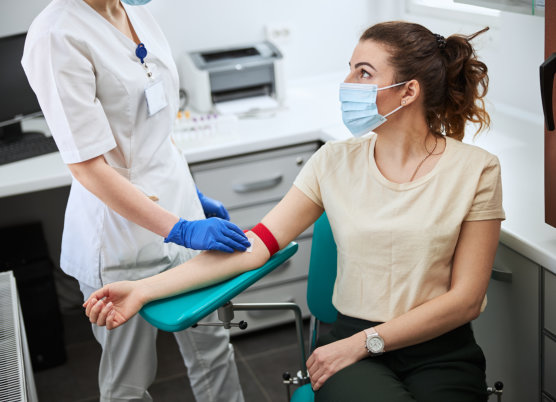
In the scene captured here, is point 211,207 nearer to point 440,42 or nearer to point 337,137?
point 337,137

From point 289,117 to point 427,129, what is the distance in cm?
109

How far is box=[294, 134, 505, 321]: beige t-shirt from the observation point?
54.2 inches

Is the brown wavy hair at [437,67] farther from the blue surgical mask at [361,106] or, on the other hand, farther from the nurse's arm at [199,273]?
the nurse's arm at [199,273]

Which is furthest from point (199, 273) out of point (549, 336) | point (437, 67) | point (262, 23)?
point (262, 23)

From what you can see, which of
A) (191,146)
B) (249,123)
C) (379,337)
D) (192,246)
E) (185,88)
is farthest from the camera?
(185,88)

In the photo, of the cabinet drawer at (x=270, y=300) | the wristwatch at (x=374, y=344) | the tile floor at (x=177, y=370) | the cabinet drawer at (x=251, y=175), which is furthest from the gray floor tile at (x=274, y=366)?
the wristwatch at (x=374, y=344)

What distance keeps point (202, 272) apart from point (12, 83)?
146cm

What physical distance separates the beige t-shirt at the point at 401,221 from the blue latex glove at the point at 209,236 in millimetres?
229

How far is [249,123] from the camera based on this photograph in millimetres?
2510

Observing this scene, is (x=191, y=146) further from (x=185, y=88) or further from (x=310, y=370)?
(x=310, y=370)

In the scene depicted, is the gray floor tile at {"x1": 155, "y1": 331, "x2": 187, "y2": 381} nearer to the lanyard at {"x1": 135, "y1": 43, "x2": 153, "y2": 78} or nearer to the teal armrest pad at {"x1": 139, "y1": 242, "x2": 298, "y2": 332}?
the teal armrest pad at {"x1": 139, "y1": 242, "x2": 298, "y2": 332}

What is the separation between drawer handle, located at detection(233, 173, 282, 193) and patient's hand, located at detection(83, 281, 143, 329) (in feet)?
3.31

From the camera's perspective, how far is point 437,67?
4.79 ft

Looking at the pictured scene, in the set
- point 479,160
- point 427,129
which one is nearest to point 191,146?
point 427,129
